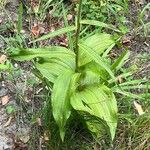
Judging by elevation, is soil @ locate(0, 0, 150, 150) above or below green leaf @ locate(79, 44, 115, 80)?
below

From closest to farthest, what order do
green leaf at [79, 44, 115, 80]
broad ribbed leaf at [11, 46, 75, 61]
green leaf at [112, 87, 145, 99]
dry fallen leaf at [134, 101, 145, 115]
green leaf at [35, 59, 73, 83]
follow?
green leaf at [79, 44, 115, 80] → broad ribbed leaf at [11, 46, 75, 61] → green leaf at [35, 59, 73, 83] → green leaf at [112, 87, 145, 99] → dry fallen leaf at [134, 101, 145, 115]

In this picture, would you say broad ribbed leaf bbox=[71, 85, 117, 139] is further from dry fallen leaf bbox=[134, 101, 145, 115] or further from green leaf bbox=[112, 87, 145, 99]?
dry fallen leaf bbox=[134, 101, 145, 115]

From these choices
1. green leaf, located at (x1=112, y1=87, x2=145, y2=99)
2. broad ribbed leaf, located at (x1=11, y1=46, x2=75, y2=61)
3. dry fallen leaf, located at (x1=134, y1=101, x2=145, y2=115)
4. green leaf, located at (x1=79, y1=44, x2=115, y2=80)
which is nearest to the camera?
green leaf, located at (x1=79, y1=44, x2=115, y2=80)

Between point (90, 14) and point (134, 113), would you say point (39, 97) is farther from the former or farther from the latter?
point (90, 14)

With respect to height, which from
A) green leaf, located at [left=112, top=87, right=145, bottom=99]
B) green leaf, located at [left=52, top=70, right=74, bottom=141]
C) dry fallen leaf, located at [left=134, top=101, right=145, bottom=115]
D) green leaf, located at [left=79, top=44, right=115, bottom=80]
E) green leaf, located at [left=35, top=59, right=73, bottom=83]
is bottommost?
dry fallen leaf, located at [left=134, top=101, right=145, bottom=115]

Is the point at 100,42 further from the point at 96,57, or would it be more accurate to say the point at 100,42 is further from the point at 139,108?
the point at 139,108

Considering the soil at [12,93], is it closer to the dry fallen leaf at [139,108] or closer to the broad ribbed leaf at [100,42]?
the dry fallen leaf at [139,108]

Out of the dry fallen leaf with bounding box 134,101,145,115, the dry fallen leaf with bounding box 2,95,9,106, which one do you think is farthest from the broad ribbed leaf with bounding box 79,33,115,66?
the dry fallen leaf with bounding box 2,95,9,106
